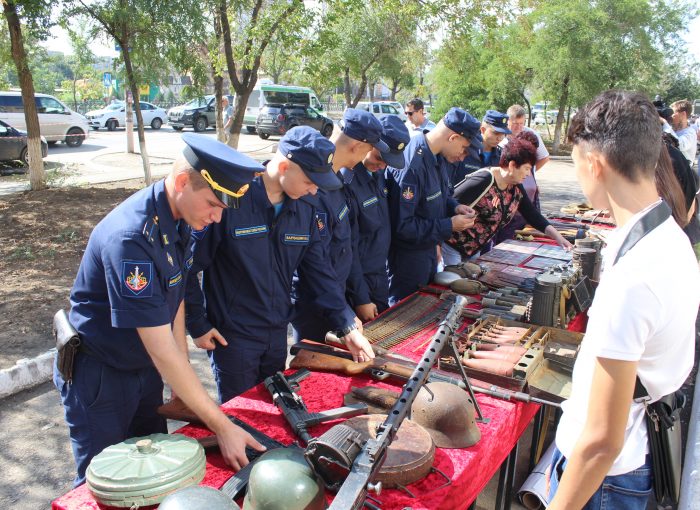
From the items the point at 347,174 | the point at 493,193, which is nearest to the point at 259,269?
the point at 347,174

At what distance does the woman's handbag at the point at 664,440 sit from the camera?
1.50 m

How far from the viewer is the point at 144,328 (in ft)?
6.07

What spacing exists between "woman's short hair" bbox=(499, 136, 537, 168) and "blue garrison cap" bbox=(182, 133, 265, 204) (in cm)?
265

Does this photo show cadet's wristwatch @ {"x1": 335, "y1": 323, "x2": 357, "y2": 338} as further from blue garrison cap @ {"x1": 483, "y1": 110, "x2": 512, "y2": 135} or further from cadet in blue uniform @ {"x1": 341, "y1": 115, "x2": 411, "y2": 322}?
blue garrison cap @ {"x1": 483, "y1": 110, "x2": 512, "y2": 135}

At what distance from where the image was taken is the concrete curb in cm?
395

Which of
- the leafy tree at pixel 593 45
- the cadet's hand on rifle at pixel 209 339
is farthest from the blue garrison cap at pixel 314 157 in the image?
the leafy tree at pixel 593 45

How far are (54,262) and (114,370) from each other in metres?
5.21

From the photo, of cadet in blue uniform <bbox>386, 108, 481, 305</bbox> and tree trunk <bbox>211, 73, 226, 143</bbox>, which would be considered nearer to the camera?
cadet in blue uniform <bbox>386, 108, 481, 305</bbox>

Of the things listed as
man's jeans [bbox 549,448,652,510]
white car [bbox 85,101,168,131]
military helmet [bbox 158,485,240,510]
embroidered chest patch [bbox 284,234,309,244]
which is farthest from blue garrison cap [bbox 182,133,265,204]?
white car [bbox 85,101,168,131]

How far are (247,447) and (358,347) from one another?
0.89 meters

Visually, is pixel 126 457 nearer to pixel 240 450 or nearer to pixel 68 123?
pixel 240 450

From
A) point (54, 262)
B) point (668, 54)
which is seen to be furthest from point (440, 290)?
point (668, 54)

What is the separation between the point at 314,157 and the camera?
2477 millimetres

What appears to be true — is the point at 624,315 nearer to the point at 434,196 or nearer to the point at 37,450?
the point at 434,196
